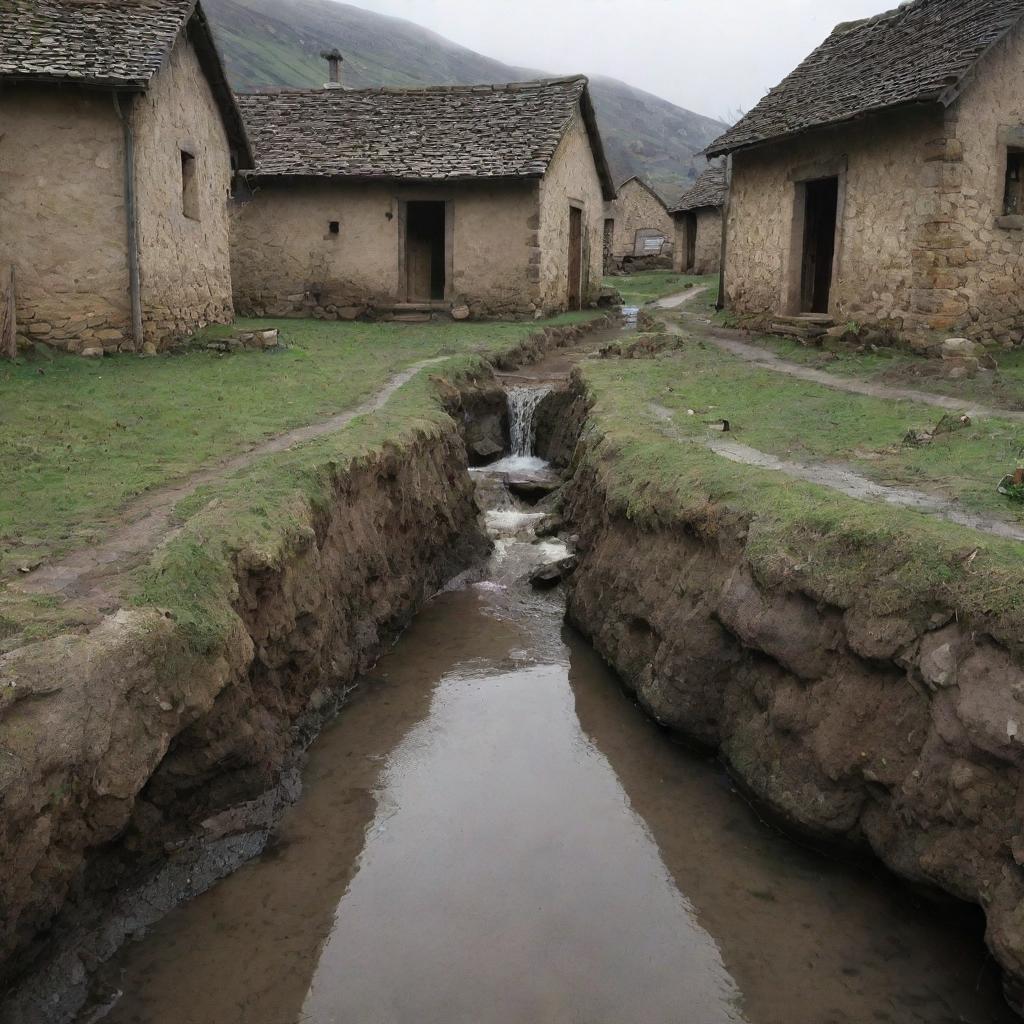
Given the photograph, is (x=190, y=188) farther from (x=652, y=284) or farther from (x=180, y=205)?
(x=652, y=284)

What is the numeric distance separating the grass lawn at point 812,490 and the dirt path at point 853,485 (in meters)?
0.24

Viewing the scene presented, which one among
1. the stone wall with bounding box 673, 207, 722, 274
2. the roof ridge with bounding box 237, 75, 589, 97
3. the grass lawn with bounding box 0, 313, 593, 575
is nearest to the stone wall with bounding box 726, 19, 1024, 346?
the grass lawn with bounding box 0, 313, 593, 575

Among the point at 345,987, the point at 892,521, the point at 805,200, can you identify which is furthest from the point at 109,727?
the point at 805,200

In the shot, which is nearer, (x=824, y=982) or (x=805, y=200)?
(x=824, y=982)

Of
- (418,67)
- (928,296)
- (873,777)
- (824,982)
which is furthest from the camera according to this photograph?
(418,67)

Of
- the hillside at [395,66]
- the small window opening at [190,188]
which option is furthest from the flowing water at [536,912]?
the hillside at [395,66]

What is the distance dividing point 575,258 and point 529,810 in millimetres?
19640

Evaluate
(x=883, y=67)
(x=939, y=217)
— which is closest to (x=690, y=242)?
(x=883, y=67)

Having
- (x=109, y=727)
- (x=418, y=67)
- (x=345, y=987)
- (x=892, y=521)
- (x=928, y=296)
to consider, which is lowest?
(x=345, y=987)

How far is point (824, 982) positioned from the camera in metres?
4.52

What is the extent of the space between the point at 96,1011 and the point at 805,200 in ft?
54.0

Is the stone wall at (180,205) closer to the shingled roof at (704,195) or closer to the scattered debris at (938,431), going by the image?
the scattered debris at (938,431)

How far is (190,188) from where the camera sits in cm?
1583

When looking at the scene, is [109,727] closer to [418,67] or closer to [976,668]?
[976,668]
